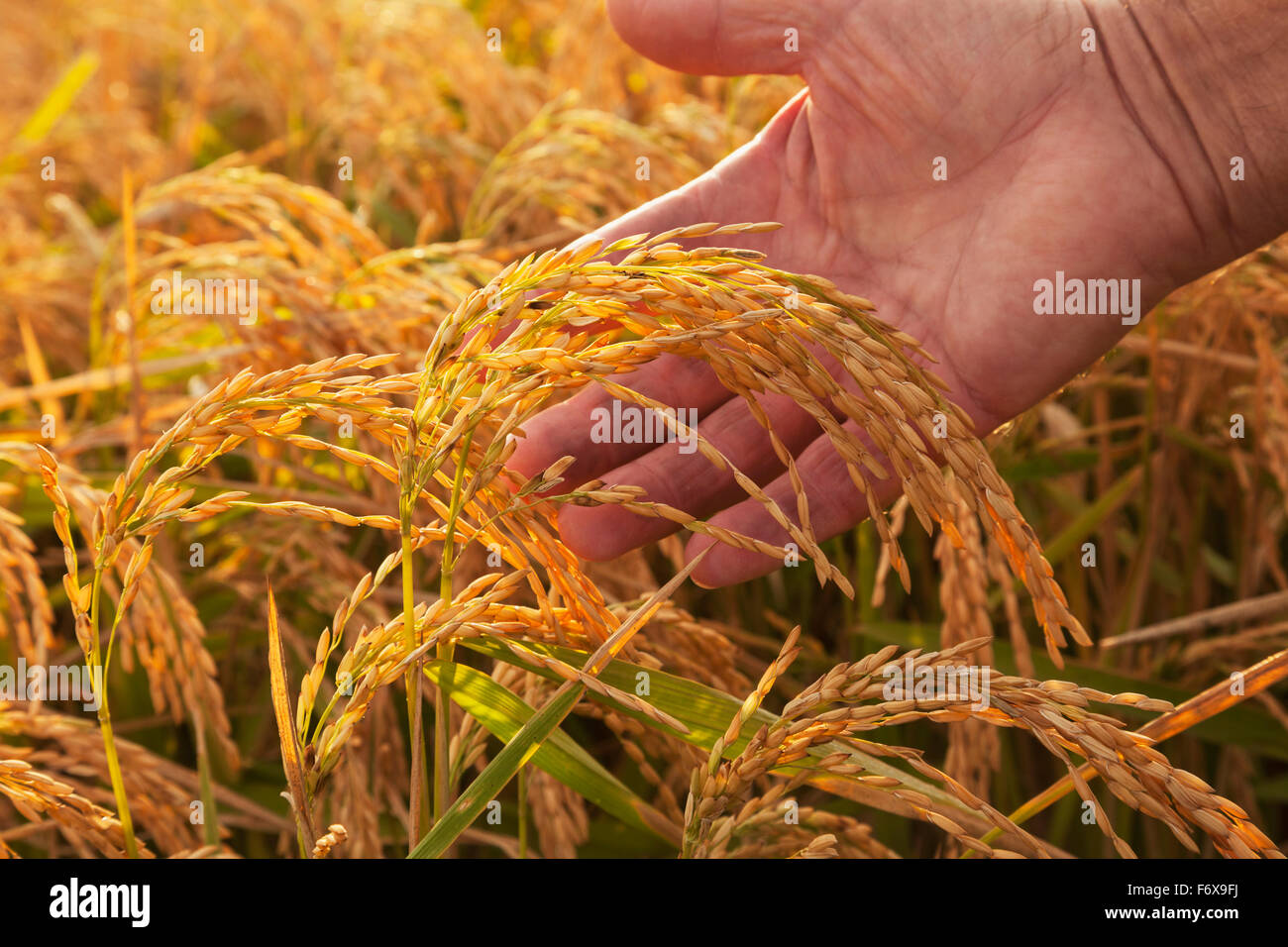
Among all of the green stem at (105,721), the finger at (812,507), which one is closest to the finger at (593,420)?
the finger at (812,507)

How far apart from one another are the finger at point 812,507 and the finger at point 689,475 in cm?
5

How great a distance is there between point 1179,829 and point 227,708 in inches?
60.1

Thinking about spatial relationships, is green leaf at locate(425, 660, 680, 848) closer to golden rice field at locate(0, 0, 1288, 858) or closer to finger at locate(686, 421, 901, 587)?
golden rice field at locate(0, 0, 1288, 858)

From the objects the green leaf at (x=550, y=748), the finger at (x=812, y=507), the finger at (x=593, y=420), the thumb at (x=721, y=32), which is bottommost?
the green leaf at (x=550, y=748)

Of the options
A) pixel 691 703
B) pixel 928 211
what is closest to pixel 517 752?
pixel 691 703

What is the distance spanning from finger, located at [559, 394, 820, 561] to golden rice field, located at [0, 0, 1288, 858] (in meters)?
0.04

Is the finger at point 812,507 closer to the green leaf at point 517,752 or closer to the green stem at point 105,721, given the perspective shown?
the green leaf at point 517,752

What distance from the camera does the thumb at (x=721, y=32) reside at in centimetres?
154

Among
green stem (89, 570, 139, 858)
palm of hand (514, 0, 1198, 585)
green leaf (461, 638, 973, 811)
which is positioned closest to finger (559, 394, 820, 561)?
palm of hand (514, 0, 1198, 585)

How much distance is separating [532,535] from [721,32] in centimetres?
100

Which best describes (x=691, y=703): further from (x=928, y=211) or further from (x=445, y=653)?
(x=928, y=211)

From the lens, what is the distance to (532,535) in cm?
92

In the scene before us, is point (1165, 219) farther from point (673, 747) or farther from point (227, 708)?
point (227, 708)

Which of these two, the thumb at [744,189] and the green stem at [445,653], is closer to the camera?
the green stem at [445,653]
